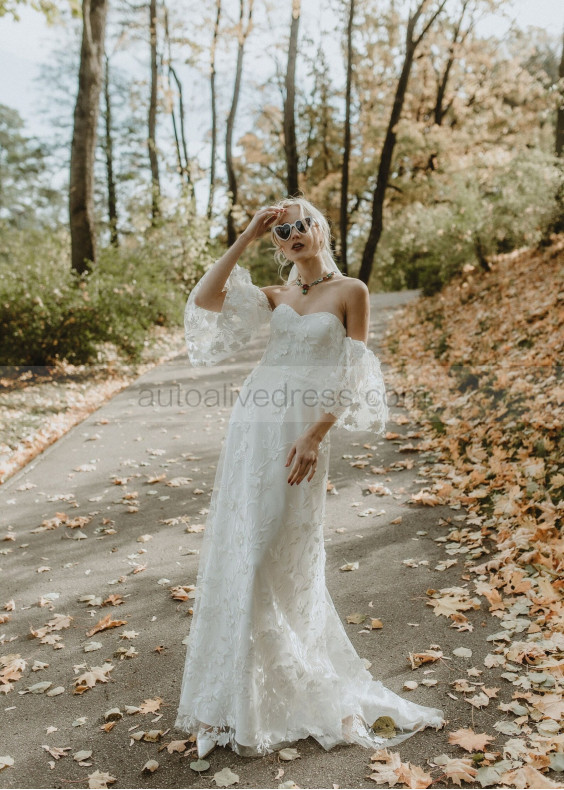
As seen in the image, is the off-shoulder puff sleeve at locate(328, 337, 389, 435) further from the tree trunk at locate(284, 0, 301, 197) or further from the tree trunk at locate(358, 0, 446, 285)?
the tree trunk at locate(284, 0, 301, 197)

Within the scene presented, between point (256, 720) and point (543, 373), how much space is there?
5478 millimetres

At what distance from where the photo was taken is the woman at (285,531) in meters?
2.69

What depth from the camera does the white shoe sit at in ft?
8.95

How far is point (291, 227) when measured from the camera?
2758 millimetres

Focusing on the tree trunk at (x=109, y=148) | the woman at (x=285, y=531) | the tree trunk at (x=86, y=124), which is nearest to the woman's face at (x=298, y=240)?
the woman at (x=285, y=531)

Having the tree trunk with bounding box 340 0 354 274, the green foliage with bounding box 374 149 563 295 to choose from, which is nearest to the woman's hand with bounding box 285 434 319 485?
the green foliage with bounding box 374 149 563 295

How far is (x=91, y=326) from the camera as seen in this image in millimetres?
11297

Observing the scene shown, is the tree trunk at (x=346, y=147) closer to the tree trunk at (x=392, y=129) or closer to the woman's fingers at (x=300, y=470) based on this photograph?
the tree trunk at (x=392, y=129)

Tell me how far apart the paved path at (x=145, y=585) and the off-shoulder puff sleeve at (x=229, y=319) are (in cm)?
182

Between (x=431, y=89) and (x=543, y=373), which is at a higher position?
(x=431, y=89)

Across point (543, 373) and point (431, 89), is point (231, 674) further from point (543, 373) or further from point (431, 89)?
point (431, 89)

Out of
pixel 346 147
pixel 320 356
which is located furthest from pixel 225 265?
pixel 346 147

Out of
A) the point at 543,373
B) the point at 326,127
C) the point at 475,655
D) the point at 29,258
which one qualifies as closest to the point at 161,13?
the point at 326,127

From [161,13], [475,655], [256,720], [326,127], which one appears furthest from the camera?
[326,127]
